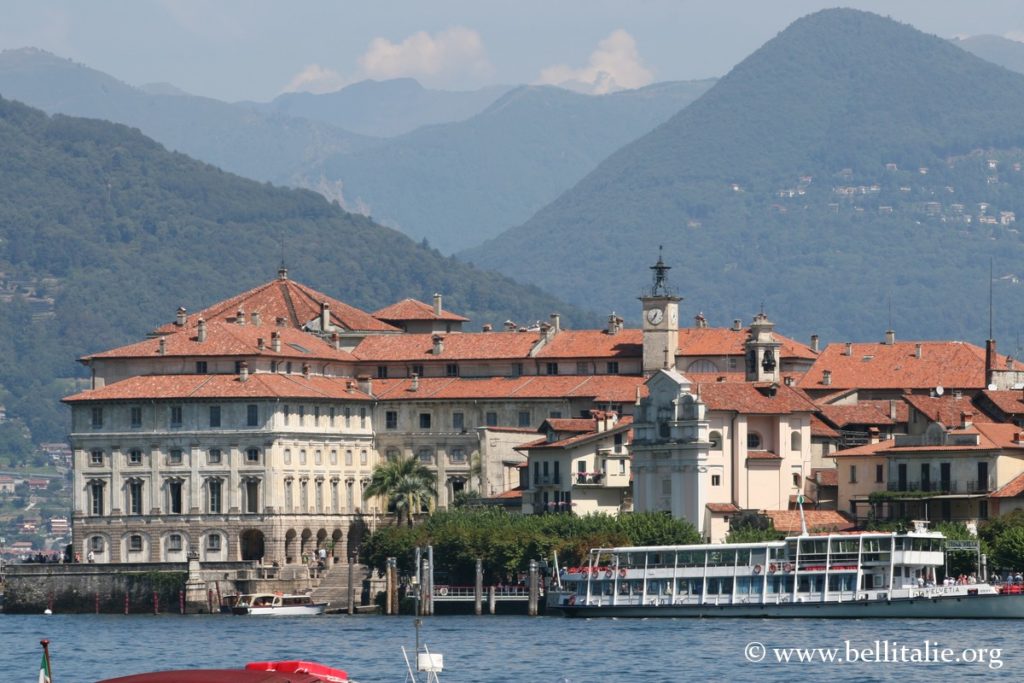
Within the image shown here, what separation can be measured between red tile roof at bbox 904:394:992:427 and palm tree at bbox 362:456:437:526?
27551 millimetres

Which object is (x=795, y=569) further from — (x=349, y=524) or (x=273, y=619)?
(x=349, y=524)

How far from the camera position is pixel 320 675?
5078 cm

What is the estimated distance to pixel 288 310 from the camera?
185m

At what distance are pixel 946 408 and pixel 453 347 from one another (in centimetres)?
3630

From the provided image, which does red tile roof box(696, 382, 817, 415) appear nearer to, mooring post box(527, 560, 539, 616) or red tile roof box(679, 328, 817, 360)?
red tile roof box(679, 328, 817, 360)

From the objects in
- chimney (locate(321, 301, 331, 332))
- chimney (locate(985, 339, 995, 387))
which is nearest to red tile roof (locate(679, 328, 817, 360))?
chimney (locate(985, 339, 995, 387))

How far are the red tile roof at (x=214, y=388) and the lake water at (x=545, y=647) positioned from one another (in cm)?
2397

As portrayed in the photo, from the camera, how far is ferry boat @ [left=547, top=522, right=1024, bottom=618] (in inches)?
4961

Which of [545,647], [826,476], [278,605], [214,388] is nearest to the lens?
[545,647]

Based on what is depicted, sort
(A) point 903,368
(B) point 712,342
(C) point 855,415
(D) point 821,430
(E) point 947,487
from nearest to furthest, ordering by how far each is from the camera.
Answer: (E) point 947,487 → (D) point 821,430 → (C) point 855,415 → (B) point 712,342 → (A) point 903,368

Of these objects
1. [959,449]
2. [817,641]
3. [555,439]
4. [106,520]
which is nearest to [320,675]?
[817,641]

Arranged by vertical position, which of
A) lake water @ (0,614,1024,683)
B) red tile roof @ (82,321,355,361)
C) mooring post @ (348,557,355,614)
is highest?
red tile roof @ (82,321,355,361)

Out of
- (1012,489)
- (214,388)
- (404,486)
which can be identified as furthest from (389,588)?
(1012,489)

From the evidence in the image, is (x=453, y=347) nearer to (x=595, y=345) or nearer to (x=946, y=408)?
(x=595, y=345)
